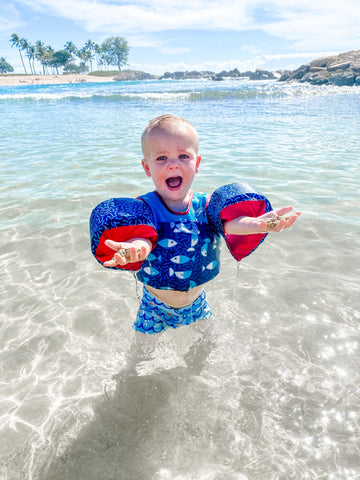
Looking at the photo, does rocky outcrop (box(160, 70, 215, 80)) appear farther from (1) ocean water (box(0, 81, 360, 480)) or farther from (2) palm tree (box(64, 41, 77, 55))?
(1) ocean water (box(0, 81, 360, 480))

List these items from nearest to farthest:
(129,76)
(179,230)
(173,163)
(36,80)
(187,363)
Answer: (173,163) → (179,230) → (187,363) → (36,80) → (129,76)

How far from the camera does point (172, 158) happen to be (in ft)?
7.21

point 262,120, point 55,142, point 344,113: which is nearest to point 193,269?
point 55,142

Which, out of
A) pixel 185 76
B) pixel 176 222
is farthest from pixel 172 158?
pixel 185 76

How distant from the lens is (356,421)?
7.98 feet

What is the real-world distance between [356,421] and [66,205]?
508 cm

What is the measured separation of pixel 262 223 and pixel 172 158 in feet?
2.34

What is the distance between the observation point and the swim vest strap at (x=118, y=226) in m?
2.04

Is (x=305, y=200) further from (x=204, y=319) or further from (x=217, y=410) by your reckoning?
(x=217, y=410)

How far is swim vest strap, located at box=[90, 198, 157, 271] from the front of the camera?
2035 millimetres

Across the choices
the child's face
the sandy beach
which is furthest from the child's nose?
the sandy beach

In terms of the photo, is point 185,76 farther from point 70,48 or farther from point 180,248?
point 180,248

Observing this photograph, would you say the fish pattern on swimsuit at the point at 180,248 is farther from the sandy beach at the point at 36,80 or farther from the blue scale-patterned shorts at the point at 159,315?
the sandy beach at the point at 36,80

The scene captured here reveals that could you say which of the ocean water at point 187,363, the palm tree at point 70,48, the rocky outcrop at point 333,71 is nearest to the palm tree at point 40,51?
the palm tree at point 70,48
